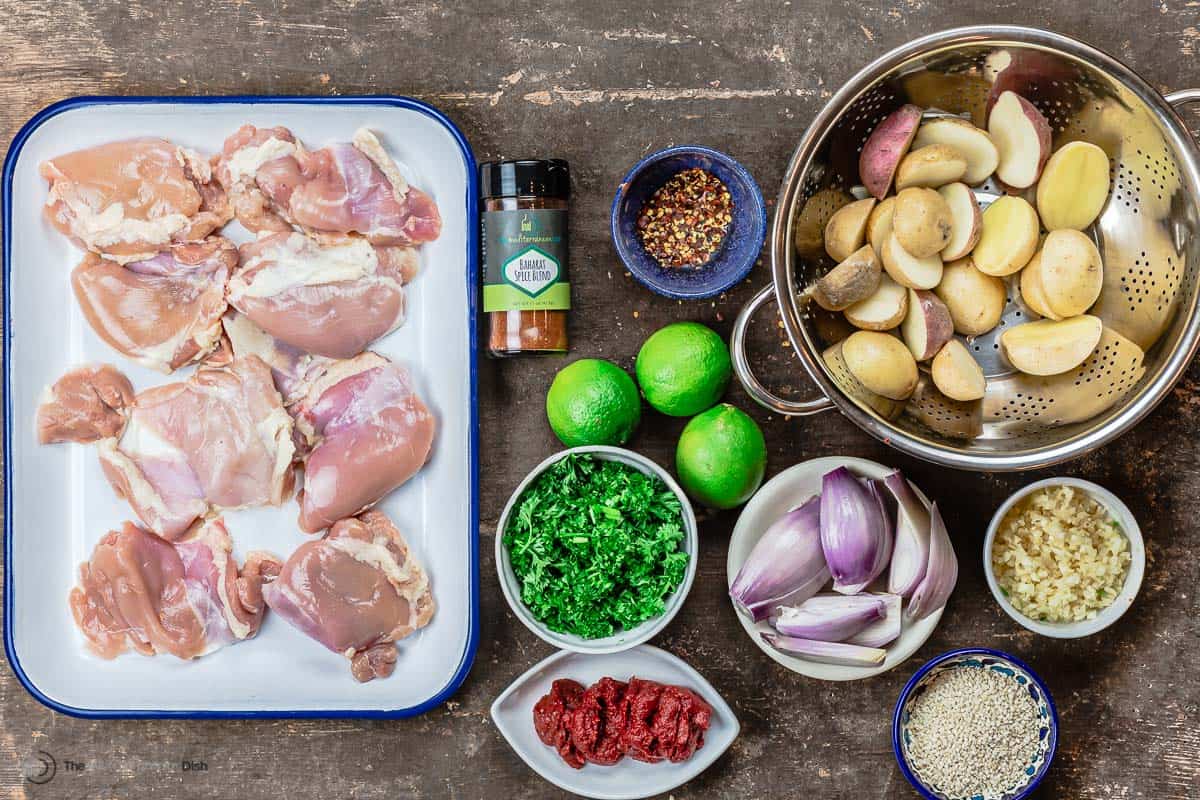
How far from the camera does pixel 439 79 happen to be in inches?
55.1

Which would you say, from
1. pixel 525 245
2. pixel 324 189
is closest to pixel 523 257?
pixel 525 245

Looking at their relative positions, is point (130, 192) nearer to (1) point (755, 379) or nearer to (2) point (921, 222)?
(1) point (755, 379)

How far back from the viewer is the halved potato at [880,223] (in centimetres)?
120

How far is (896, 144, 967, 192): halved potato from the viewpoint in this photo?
1178mm

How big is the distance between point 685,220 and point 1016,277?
1.64ft

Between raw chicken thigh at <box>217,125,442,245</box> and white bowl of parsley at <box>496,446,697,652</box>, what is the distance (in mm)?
463

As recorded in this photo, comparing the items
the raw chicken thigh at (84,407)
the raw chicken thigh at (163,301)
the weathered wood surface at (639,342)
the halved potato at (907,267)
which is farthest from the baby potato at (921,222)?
the raw chicken thigh at (84,407)

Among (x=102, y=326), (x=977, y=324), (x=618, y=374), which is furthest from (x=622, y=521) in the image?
(x=102, y=326)

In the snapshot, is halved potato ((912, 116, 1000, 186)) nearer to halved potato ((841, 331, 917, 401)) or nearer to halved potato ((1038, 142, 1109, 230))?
halved potato ((1038, 142, 1109, 230))

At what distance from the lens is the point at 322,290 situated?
1346mm

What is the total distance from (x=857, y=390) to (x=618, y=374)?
35 centimetres

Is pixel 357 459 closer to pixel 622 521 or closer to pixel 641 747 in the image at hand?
pixel 622 521

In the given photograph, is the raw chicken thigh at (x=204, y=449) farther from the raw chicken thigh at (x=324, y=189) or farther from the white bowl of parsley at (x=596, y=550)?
the white bowl of parsley at (x=596, y=550)

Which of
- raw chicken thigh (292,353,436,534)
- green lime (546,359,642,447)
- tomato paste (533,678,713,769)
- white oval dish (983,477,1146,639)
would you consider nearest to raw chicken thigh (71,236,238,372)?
raw chicken thigh (292,353,436,534)
